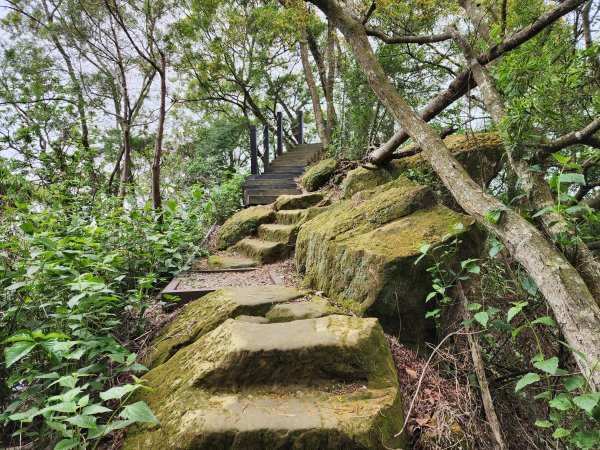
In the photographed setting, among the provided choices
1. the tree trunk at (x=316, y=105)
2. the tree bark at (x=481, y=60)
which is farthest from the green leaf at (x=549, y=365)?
the tree trunk at (x=316, y=105)

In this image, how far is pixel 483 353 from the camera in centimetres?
228

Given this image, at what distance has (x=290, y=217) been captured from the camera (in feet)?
18.4

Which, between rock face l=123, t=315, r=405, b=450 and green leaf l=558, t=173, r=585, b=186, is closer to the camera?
rock face l=123, t=315, r=405, b=450

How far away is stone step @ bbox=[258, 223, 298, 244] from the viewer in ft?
16.4

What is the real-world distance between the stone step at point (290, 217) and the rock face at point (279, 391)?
3.37m

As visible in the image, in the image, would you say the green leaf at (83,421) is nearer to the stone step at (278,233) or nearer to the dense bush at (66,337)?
the dense bush at (66,337)

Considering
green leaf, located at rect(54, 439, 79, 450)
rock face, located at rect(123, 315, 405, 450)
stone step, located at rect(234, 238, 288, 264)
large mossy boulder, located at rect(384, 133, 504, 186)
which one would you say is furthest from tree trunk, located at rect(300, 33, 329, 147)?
green leaf, located at rect(54, 439, 79, 450)

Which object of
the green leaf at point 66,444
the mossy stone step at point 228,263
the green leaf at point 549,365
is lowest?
the green leaf at point 549,365

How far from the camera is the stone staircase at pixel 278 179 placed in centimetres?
790

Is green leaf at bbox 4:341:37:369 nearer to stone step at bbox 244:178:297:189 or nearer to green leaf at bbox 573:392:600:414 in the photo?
green leaf at bbox 573:392:600:414

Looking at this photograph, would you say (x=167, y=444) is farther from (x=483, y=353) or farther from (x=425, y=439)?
(x=483, y=353)

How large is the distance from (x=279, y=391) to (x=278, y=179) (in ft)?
24.3

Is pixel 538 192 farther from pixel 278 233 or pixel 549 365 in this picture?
pixel 278 233

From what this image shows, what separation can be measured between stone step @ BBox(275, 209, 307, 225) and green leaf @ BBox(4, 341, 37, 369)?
13.0 ft
